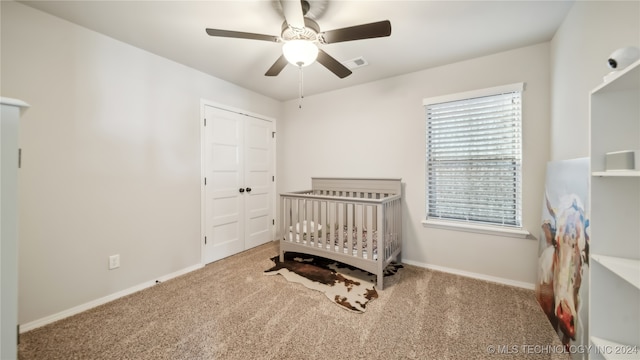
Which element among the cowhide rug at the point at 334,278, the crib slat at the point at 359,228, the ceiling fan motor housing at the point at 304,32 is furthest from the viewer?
the crib slat at the point at 359,228

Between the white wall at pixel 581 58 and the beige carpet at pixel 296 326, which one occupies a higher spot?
the white wall at pixel 581 58

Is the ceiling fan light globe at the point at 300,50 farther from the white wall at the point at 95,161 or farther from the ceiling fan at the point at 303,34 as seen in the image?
the white wall at the point at 95,161

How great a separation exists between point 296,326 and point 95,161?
7.24ft

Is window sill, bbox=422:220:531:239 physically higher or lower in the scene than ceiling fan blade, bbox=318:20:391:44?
lower

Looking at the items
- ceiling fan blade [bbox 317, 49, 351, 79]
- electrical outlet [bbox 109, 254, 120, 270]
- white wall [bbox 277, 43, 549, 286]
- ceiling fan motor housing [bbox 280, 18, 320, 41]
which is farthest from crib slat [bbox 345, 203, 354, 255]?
electrical outlet [bbox 109, 254, 120, 270]

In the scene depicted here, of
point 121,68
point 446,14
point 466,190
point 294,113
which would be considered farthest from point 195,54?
point 466,190

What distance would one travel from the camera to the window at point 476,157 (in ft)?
7.79

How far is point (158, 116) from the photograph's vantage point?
8.10 feet

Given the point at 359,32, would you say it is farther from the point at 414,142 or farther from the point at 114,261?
the point at 114,261

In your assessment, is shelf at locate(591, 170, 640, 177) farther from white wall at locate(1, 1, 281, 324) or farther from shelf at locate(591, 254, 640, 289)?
white wall at locate(1, 1, 281, 324)

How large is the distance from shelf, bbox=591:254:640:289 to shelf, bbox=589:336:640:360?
1.14ft

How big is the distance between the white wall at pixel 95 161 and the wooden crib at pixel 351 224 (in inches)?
48.3

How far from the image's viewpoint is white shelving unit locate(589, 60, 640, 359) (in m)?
1.00

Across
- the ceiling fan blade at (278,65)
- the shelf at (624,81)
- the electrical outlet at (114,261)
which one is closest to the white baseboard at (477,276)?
the shelf at (624,81)
